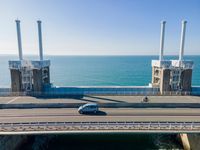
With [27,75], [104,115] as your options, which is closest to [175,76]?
[104,115]

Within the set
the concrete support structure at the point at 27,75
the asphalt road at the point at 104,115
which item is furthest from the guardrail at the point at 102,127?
the concrete support structure at the point at 27,75

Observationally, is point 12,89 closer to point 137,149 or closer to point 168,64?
point 137,149

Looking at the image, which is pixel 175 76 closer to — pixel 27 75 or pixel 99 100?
pixel 99 100

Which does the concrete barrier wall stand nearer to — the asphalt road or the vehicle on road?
the asphalt road

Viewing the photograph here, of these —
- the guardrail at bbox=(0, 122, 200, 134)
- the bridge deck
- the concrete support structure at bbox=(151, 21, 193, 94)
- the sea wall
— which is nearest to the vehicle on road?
the bridge deck

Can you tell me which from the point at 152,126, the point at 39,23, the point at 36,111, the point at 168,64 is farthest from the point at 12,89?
the point at 168,64

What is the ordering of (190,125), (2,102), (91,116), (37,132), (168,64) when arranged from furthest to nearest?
(168,64) → (2,102) → (91,116) → (190,125) → (37,132)

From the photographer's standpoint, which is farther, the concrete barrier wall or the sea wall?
the concrete barrier wall

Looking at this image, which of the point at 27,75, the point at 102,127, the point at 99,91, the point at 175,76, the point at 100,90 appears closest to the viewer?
the point at 102,127
